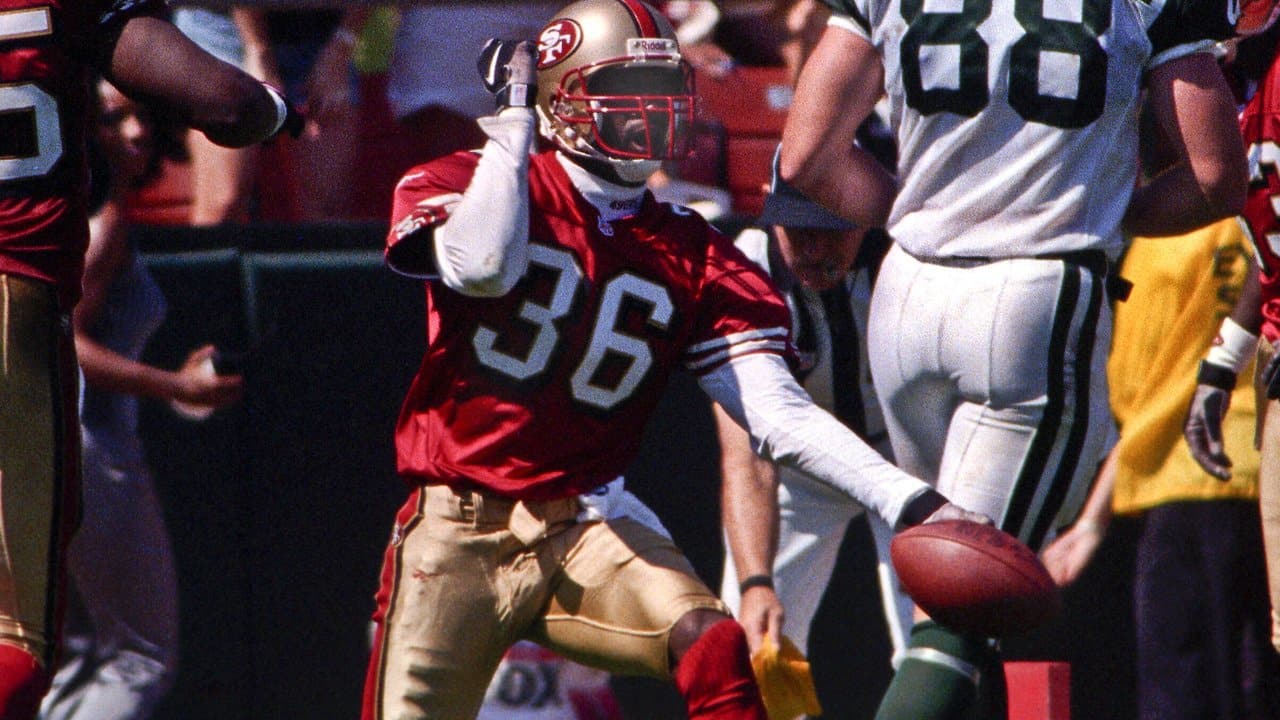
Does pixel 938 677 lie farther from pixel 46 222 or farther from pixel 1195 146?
pixel 46 222

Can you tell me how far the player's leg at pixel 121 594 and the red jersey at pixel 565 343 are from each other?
1698 mm

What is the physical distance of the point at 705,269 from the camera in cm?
353

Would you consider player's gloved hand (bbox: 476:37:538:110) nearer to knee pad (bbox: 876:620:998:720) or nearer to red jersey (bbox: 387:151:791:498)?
red jersey (bbox: 387:151:791:498)

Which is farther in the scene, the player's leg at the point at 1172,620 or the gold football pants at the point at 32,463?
the player's leg at the point at 1172,620

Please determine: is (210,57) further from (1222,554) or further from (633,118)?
(1222,554)

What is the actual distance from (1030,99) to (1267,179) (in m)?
0.95

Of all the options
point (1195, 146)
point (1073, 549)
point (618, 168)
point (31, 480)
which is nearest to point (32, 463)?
point (31, 480)

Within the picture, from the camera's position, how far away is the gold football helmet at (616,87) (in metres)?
3.57

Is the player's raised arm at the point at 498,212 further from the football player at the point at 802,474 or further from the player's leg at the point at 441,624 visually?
the football player at the point at 802,474

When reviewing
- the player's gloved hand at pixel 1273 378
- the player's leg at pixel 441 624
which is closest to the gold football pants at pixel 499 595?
the player's leg at pixel 441 624

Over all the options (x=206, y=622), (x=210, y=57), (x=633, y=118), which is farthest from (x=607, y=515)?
(x=206, y=622)

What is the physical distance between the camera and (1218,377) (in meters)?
4.38

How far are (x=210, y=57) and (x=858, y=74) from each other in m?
1.16

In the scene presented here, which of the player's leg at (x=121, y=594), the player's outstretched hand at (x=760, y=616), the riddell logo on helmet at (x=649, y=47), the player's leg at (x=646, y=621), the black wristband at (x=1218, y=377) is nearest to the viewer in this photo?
the player's leg at (x=646, y=621)
